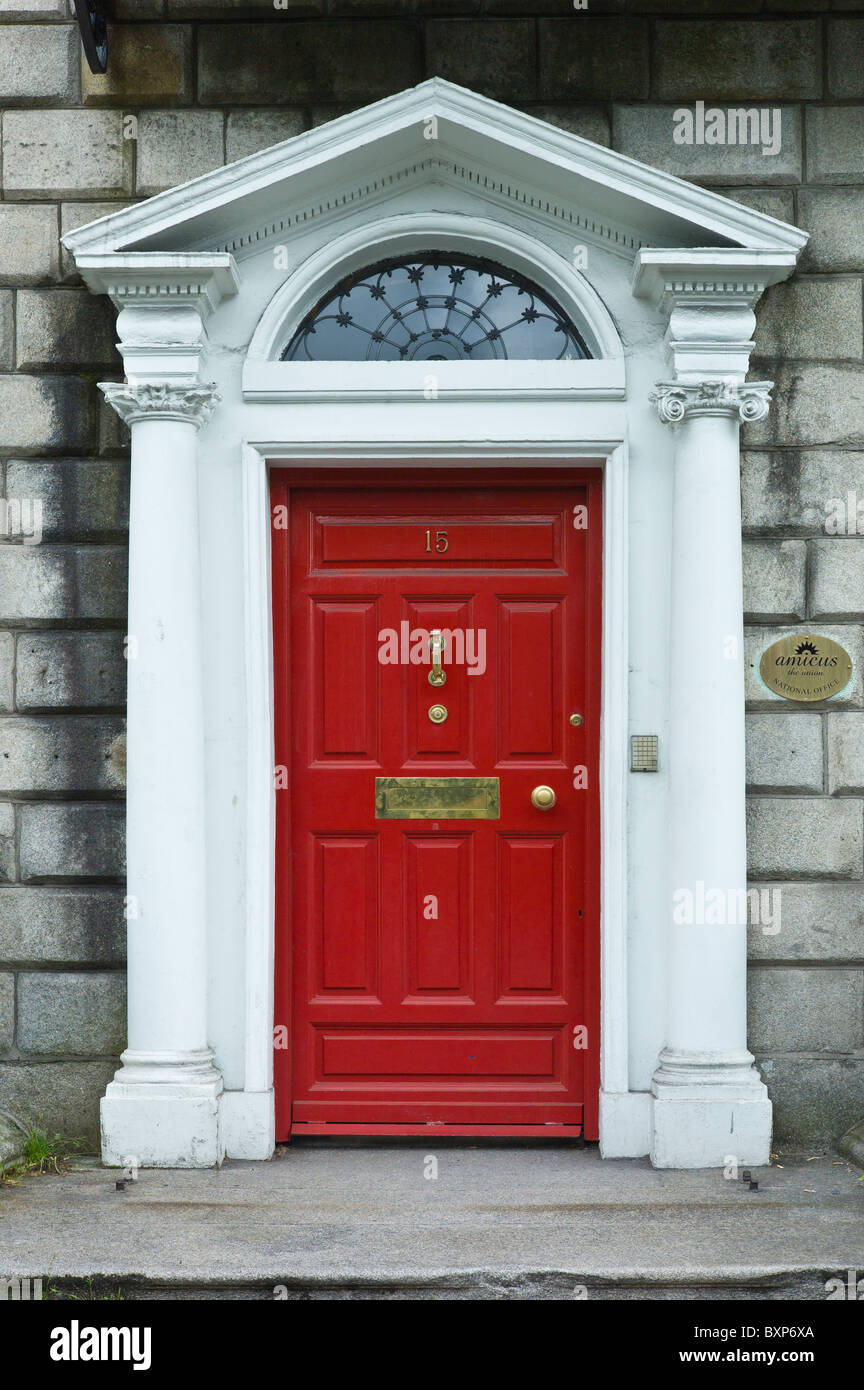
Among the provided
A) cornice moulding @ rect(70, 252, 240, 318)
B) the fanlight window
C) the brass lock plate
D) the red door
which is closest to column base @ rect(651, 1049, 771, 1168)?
the red door

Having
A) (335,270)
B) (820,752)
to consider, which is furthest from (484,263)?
(820,752)

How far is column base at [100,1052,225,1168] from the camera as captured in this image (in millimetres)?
4879

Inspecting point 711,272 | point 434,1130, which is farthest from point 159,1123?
point 711,272

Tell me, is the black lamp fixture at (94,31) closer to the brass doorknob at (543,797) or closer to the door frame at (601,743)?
the door frame at (601,743)

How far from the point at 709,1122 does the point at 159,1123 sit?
2147 mm

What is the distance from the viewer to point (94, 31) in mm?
5180

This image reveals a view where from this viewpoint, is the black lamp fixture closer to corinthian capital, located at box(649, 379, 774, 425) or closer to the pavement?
corinthian capital, located at box(649, 379, 774, 425)

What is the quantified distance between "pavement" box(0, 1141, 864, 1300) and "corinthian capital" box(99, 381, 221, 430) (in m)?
2.99

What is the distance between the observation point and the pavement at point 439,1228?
152 inches

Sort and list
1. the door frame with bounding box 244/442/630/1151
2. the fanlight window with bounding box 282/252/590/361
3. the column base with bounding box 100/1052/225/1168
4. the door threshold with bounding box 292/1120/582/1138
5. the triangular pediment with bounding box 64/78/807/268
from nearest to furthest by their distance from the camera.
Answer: the column base with bounding box 100/1052/225/1168 → the triangular pediment with bounding box 64/78/807/268 → the door frame with bounding box 244/442/630/1151 → the door threshold with bounding box 292/1120/582/1138 → the fanlight window with bounding box 282/252/590/361

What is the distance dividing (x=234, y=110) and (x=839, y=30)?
261 centimetres

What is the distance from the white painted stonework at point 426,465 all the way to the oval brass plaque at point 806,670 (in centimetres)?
28

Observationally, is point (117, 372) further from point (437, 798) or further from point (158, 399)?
point (437, 798)

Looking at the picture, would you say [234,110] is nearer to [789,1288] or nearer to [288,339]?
[288,339]
